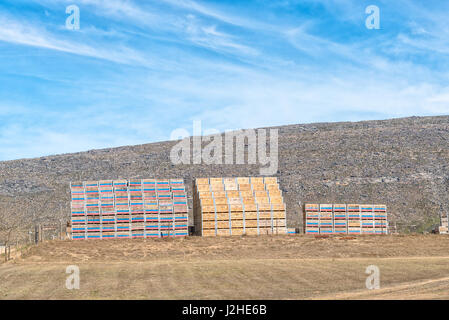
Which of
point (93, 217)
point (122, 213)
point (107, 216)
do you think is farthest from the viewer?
point (122, 213)

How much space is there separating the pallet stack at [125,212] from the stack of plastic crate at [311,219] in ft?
28.6

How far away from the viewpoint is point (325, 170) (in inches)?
3036

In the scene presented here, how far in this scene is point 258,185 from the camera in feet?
139

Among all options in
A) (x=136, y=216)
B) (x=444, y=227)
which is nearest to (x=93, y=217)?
(x=136, y=216)

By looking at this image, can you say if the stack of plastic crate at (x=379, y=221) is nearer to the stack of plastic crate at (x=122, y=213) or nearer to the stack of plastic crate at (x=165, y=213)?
the stack of plastic crate at (x=165, y=213)

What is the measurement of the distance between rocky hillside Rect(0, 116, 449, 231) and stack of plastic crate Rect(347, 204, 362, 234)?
12753 millimetres

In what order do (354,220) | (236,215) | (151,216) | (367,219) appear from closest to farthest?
(151,216) → (236,215) → (354,220) → (367,219)

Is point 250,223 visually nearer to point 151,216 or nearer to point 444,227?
point 151,216

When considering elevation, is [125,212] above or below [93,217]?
above

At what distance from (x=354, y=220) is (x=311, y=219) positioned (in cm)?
335

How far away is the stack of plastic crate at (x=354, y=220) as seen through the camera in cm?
4231

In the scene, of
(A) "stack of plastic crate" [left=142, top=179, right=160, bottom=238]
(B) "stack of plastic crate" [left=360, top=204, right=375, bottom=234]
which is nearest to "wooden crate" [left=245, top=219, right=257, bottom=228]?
(A) "stack of plastic crate" [left=142, top=179, right=160, bottom=238]

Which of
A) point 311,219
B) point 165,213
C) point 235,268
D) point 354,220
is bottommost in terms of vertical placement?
point 235,268

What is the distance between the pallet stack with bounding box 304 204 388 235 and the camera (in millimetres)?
41875
